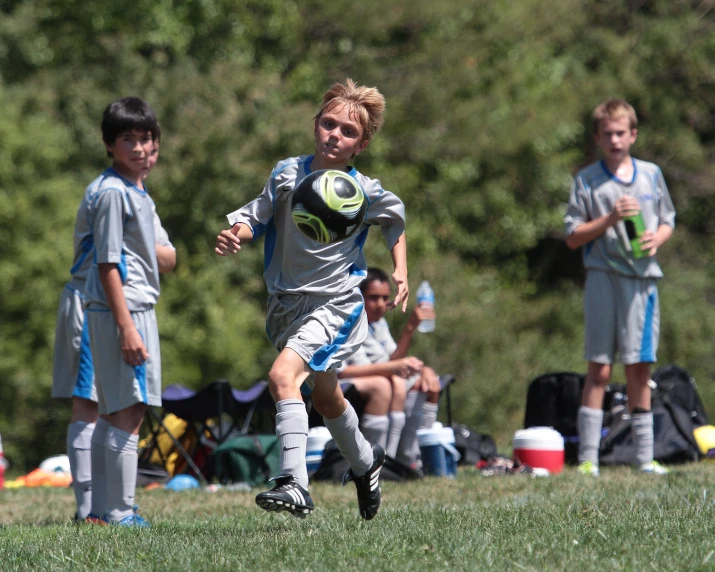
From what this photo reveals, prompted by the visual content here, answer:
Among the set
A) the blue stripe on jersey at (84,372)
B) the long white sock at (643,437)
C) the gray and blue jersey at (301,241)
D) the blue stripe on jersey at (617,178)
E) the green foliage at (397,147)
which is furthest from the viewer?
the green foliage at (397,147)

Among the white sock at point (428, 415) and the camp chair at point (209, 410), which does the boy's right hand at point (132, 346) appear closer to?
the camp chair at point (209, 410)

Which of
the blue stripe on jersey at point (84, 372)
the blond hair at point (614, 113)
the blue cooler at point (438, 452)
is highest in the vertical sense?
the blond hair at point (614, 113)

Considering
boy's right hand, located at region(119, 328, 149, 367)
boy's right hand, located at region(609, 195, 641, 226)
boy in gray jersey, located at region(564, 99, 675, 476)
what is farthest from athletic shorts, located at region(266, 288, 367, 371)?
boy in gray jersey, located at region(564, 99, 675, 476)

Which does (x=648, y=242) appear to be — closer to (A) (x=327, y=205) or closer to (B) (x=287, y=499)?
(A) (x=327, y=205)

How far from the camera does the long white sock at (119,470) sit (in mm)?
5191

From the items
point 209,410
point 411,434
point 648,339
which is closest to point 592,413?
point 648,339

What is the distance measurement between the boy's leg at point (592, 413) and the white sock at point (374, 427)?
53.0 inches

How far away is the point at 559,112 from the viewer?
59.7 feet

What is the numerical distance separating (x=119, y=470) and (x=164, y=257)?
3.67ft

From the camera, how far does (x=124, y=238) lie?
5328mm

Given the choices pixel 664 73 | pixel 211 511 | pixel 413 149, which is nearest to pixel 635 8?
pixel 664 73

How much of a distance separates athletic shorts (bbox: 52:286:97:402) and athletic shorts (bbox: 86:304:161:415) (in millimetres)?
327

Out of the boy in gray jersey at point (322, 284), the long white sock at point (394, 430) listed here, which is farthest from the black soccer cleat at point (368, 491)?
the long white sock at point (394, 430)

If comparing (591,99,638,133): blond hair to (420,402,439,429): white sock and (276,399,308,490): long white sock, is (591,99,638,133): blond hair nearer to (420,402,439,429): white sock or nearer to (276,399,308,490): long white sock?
(420,402,439,429): white sock
